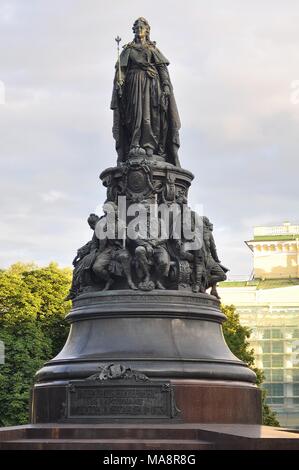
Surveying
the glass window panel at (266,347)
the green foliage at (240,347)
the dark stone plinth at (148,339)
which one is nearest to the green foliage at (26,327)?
the green foliage at (240,347)

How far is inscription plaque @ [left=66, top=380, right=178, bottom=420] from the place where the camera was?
1716 cm

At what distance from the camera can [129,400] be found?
17203 mm

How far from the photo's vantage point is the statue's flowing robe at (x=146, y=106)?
Answer: 813 inches

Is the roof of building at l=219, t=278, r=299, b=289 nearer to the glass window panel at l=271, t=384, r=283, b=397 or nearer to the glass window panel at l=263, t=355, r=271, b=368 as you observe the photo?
the glass window panel at l=263, t=355, r=271, b=368

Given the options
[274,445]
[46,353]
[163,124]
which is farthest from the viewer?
[46,353]

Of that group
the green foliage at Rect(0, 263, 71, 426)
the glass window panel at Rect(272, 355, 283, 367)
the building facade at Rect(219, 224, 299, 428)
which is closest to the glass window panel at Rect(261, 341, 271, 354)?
the building facade at Rect(219, 224, 299, 428)

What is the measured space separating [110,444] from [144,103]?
744 centimetres

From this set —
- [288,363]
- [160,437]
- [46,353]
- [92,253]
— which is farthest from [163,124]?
[288,363]

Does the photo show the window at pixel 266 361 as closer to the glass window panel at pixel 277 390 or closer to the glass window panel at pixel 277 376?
the glass window panel at pixel 277 376

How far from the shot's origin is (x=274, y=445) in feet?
48.6

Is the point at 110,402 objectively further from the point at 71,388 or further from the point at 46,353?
the point at 46,353

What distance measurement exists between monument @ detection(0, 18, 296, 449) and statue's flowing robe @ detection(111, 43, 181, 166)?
0.02 meters
